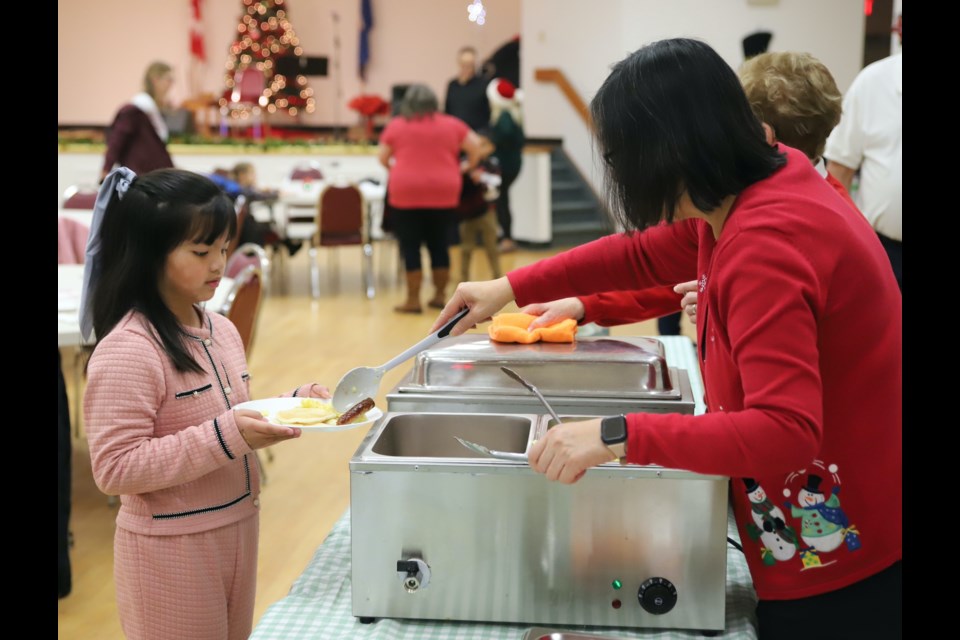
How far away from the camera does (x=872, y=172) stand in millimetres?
2928

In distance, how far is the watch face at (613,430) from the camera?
1.01 metres

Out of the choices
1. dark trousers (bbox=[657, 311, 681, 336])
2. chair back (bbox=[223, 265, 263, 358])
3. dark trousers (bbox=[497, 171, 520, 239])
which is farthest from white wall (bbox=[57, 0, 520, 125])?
chair back (bbox=[223, 265, 263, 358])

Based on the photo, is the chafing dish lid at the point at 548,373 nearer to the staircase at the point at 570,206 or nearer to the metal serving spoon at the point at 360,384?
the metal serving spoon at the point at 360,384

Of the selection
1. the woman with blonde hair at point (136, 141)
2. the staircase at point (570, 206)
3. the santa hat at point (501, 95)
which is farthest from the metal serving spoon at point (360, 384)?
the staircase at point (570, 206)

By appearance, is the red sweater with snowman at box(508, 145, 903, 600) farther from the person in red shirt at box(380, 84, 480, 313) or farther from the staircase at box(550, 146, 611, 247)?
the staircase at box(550, 146, 611, 247)

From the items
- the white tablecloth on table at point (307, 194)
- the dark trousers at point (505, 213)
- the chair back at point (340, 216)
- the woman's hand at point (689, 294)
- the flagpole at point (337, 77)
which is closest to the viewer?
the woman's hand at point (689, 294)

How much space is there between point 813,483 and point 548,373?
0.50 meters

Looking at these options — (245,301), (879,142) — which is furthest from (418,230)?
(879,142)

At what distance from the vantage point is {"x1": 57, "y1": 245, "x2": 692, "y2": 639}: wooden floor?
2.80m

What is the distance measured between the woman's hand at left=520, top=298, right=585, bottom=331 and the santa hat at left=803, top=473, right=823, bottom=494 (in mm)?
673

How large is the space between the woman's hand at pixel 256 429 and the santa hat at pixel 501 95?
7.00 m
